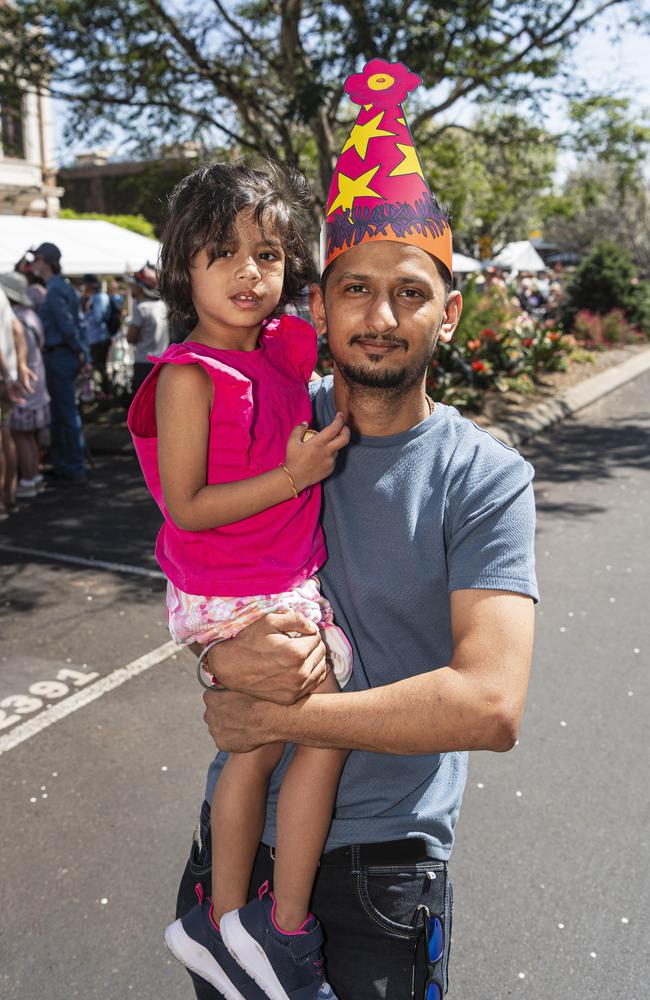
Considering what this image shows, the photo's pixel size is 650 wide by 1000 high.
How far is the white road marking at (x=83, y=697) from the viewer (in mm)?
4457

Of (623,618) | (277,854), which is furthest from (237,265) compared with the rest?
(623,618)

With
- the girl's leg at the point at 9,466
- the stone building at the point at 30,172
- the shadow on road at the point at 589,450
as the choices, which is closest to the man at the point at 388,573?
the girl's leg at the point at 9,466

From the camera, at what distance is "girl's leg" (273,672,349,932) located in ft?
5.81

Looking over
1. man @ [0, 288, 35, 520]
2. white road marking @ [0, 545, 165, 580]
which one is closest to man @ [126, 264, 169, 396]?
man @ [0, 288, 35, 520]

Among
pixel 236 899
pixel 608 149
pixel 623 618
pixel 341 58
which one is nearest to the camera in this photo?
pixel 236 899

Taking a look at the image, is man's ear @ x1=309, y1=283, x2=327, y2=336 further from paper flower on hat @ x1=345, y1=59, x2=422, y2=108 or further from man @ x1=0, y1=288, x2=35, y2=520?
man @ x1=0, y1=288, x2=35, y2=520

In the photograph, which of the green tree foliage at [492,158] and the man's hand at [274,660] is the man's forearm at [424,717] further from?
the green tree foliage at [492,158]

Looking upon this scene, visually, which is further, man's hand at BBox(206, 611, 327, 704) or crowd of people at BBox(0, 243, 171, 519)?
crowd of people at BBox(0, 243, 171, 519)

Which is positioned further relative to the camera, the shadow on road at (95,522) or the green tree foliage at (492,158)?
the green tree foliage at (492,158)

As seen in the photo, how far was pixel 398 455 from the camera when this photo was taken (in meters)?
1.80

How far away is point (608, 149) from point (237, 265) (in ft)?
43.7

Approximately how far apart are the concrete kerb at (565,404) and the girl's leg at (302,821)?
25.1 feet

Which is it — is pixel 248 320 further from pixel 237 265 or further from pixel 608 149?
pixel 608 149

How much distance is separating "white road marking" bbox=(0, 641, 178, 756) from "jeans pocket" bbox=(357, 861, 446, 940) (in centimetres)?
299
